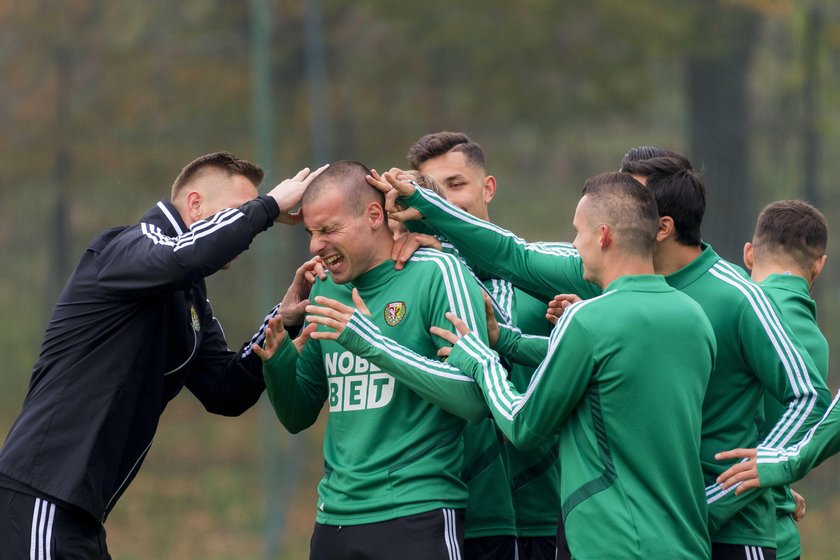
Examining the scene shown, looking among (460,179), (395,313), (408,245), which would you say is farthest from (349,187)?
(460,179)

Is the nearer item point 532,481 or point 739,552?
point 739,552

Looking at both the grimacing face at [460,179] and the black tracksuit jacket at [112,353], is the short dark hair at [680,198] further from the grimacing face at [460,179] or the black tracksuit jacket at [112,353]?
the black tracksuit jacket at [112,353]

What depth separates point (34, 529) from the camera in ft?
14.3

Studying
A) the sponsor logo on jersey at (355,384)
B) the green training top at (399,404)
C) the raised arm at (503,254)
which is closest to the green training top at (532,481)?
the raised arm at (503,254)

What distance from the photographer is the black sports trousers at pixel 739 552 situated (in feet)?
13.1

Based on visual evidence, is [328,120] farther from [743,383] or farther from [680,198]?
[743,383]

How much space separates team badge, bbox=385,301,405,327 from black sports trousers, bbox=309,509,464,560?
2.30 feet

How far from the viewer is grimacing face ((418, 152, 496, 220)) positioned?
5172 mm

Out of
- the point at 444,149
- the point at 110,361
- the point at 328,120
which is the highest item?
the point at 328,120

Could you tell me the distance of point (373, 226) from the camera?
4457 millimetres

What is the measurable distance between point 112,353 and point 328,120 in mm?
6666

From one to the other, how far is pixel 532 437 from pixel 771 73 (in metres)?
7.73

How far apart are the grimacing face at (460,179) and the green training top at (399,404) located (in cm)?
75

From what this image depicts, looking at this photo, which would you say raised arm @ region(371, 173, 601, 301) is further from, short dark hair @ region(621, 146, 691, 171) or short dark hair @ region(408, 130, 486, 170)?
short dark hair @ region(408, 130, 486, 170)
